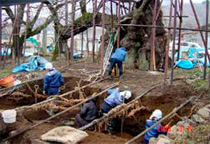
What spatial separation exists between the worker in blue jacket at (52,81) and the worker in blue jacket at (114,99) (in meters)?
1.92

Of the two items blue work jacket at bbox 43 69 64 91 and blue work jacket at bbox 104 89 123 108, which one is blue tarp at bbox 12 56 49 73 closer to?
blue work jacket at bbox 43 69 64 91

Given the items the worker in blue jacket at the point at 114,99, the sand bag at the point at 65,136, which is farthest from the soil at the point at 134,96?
the worker in blue jacket at the point at 114,99

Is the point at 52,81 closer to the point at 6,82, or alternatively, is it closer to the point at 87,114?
the point at 87,114

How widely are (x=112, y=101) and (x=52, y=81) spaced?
2.28m

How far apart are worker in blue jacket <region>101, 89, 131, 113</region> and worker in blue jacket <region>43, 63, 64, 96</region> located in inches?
75.6

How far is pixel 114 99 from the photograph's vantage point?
8.50 meters

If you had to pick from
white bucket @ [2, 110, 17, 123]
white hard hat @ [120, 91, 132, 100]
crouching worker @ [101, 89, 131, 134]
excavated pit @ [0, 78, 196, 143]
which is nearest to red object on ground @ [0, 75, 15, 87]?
excavated pit @ [0, 78, 196, 143]

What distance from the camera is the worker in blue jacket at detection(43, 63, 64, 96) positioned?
9.34 metres

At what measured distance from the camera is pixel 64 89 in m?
10.8

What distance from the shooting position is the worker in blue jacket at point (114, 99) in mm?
8508

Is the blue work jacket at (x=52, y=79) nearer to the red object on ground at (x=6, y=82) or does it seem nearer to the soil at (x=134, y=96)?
the soil at (x=134, y=96)

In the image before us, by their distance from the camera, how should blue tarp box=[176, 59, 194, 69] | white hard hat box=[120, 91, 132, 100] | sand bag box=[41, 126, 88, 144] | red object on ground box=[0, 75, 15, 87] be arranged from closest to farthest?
sand bag box=[41, 126, 88, 144] → white hard hat box=[120, 91, 132, 100] → red object on ground box=[0, 75, 15, 87] → blue tarp box=[176, 59, 194, 69]

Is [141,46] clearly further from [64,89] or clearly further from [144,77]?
[64,89]

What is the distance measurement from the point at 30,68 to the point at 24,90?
279 centimetres
